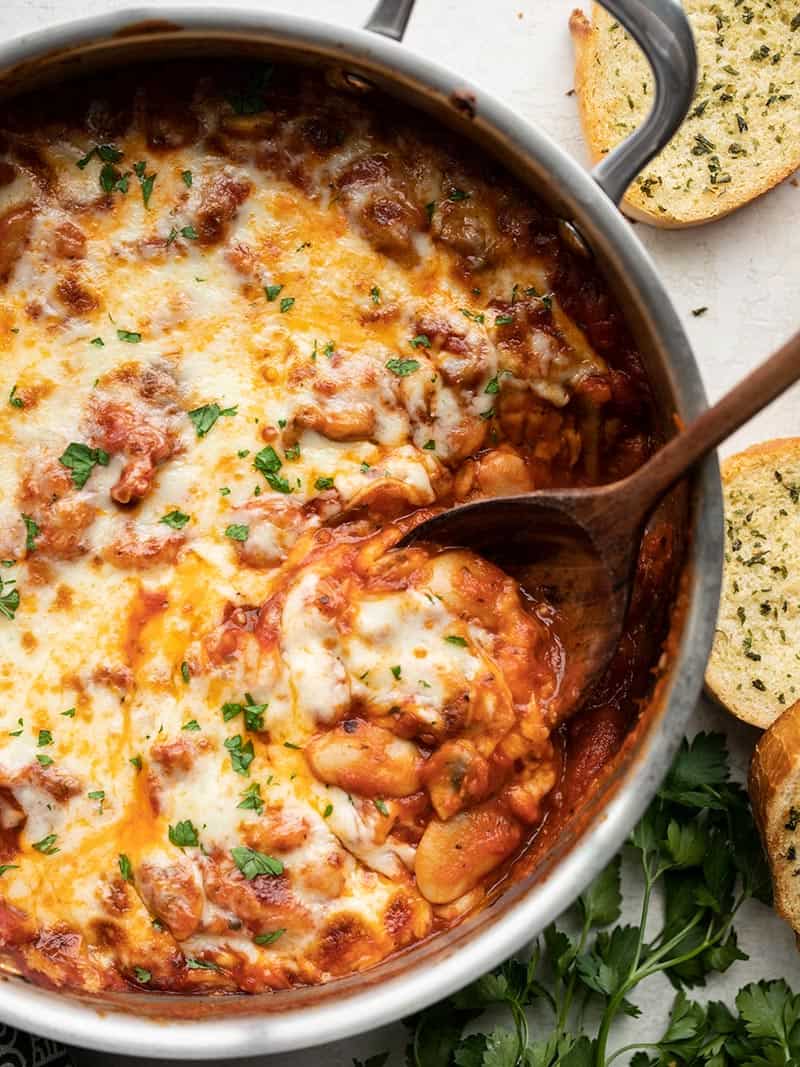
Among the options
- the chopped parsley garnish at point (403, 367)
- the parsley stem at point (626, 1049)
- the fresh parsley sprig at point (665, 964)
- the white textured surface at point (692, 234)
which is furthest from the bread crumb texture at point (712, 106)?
the parsley stem at point (626, 1049)

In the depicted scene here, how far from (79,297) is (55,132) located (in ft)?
1.45

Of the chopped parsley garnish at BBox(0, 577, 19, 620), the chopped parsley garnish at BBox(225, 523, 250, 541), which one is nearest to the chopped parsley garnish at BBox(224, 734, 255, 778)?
the chopped parsley garnish at BBox(225, 523, 250, 541)

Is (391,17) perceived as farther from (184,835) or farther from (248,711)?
(184,835)

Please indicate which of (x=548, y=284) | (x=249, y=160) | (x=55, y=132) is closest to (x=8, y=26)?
(x=55, y=132)

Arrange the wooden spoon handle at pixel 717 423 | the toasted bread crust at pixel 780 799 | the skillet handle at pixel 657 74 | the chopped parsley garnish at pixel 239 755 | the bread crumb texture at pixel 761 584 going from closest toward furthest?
1. the wooden spoon handle at pixel 717 423
2. the skillet handle at pixel 657 74
3. the chopped parsley garnish at pixel 239 755
4. the toasted bread crust at pixel 780 799
5. the bread crumb texture at pixel 761 584

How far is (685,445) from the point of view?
259cm

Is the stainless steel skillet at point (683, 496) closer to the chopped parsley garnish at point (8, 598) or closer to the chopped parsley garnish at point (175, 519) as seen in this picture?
the chopped parsley garnish at point (8, 598)

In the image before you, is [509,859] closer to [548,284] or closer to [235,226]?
[548,284]

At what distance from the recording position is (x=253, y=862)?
2824mm

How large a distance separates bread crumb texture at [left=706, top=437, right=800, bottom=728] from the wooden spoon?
0.69 m

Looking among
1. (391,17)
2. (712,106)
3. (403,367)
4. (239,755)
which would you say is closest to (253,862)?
(239,755)

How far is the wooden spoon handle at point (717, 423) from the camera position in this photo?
8.16 ft

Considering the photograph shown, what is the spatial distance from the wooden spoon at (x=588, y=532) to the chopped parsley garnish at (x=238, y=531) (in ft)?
1.36

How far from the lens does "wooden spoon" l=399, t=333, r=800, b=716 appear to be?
2543mm
